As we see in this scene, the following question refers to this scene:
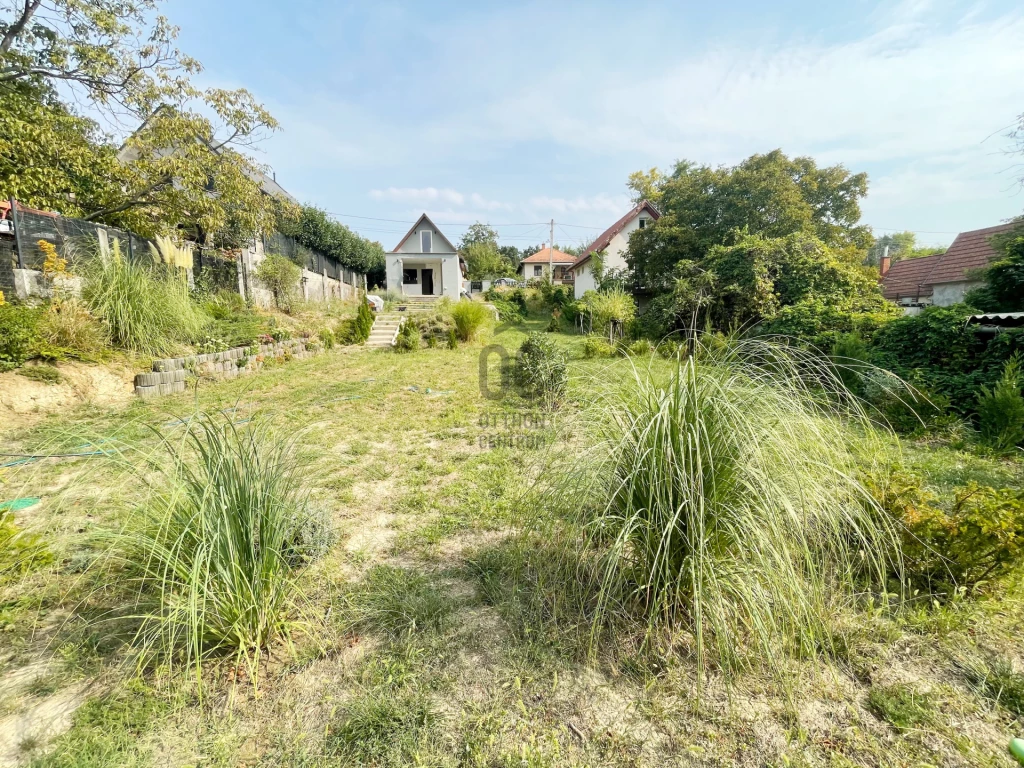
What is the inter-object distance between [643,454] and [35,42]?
1540cm

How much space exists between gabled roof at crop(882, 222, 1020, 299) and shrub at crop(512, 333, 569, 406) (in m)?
13.5

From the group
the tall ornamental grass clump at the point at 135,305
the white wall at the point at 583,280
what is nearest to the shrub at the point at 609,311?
the white wall at the point at 583,280

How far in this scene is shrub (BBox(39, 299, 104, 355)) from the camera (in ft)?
18.7

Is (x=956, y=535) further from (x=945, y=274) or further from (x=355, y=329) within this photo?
(x=945, y=274)

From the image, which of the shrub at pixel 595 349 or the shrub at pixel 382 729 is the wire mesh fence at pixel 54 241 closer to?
the shrub at pixel 382 729

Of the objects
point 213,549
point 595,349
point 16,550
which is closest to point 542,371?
point 595,349

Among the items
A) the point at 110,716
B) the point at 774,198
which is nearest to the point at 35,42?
the point at 110,716

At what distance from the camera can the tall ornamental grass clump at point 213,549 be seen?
1543 mm

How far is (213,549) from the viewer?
1575mm

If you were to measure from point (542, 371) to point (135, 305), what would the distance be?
6.90 m

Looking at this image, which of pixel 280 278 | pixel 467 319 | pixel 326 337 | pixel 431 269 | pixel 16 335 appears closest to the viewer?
pixel 16 335

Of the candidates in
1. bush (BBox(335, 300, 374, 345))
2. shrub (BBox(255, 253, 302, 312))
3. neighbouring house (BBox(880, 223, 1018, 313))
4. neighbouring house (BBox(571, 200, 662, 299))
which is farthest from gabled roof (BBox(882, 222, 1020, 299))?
shrub (BBox(255, 253, 302, 312))

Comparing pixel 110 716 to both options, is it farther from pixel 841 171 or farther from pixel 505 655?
pixel 841 171

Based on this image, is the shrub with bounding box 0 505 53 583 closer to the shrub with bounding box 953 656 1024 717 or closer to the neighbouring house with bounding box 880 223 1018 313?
the shrub with bounding box 953 656 1024 717
